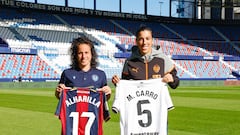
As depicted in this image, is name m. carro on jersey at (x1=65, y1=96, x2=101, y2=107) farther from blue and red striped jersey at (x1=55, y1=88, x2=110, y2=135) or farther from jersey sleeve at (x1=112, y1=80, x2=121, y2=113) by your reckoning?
jersey sleeve at (x1=112, y1=80, x2=121, y2=113)

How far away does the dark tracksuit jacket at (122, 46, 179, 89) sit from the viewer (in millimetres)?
5320

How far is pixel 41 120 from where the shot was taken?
1219 centimetres

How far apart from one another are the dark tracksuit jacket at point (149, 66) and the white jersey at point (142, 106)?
0.31ft

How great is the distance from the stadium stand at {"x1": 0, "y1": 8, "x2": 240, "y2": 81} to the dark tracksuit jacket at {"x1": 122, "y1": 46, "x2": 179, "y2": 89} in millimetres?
34965

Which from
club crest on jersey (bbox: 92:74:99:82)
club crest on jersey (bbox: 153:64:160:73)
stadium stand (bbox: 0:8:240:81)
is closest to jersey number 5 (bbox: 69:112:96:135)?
club crest on jersey (bbox: 92:74:99:82)

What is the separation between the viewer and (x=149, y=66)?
5340mm

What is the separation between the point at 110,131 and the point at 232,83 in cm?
4242

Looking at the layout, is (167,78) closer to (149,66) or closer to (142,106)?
(149,66)

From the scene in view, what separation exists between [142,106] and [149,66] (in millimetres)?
536

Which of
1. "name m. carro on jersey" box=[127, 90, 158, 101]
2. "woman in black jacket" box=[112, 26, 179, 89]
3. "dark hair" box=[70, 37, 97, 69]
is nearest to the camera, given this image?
"dark hair" box=[70, 37, 97, 69]

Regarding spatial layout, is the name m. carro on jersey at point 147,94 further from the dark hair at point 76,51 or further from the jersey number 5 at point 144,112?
the dark hair at point 76,51

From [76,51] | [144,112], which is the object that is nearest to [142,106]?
[144,112]

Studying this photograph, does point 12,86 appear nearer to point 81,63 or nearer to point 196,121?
point 196,121

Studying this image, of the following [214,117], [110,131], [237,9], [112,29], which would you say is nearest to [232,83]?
[112,29]
